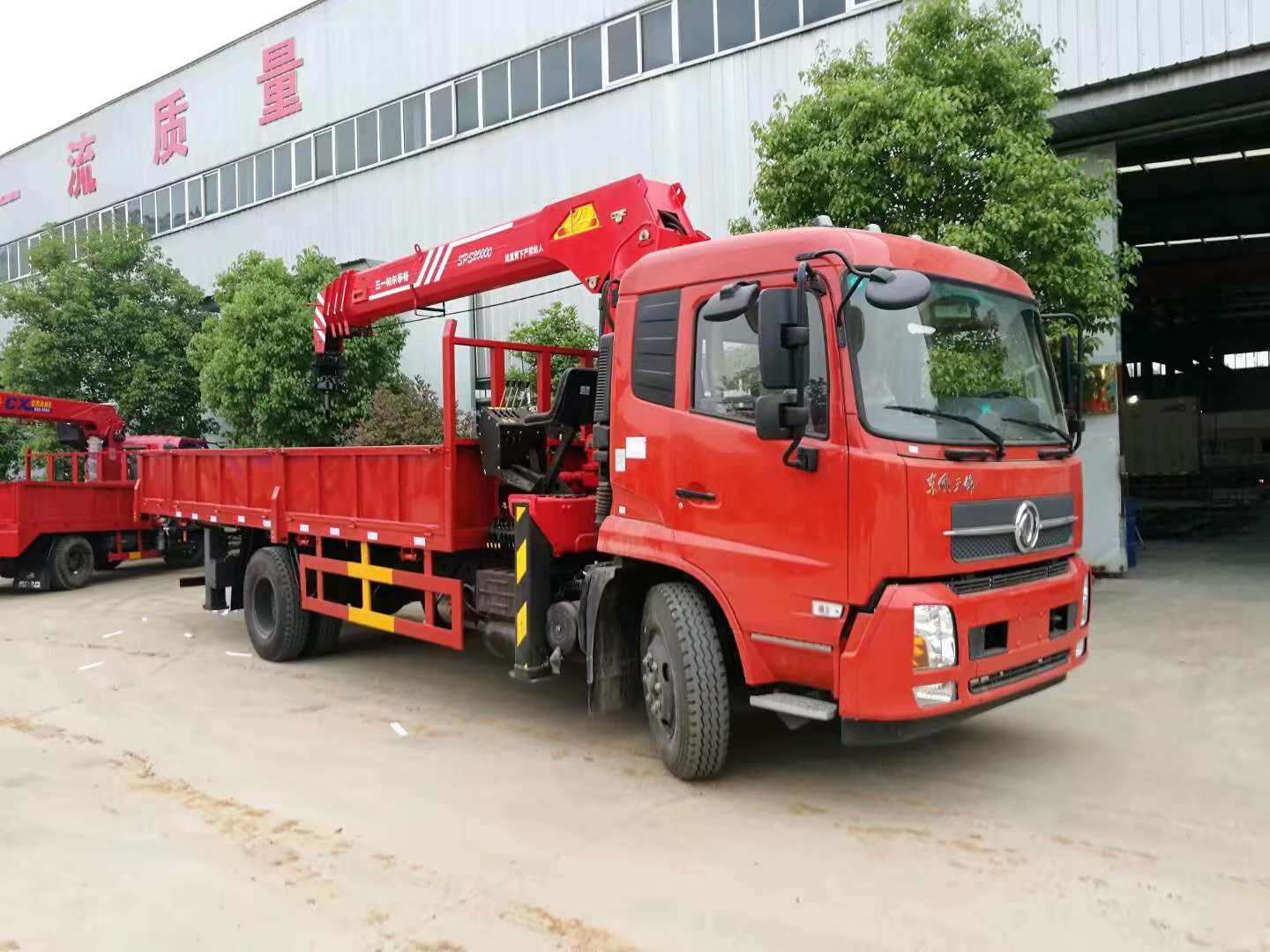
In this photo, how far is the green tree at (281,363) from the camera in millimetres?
15609

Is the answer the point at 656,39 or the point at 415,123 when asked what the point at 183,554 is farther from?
the point at 656,39

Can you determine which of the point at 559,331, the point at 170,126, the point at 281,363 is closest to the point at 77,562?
the point at 281,363

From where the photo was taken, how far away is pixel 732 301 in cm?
439

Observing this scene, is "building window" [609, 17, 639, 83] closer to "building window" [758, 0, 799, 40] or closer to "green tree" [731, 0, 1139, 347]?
"building window" [758, 0, 799, 40]

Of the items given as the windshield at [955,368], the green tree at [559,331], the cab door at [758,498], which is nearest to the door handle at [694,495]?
the cab door at [758,498]

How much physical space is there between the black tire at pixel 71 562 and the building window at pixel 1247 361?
2043 inches

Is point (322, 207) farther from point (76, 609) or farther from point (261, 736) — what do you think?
point (261, 736)

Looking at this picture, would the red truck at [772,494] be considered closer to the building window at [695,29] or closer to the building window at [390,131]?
the building window at [695,29]

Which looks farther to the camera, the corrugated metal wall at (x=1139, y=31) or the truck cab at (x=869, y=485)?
the corrugated metal wall at (x=1139, y=31)

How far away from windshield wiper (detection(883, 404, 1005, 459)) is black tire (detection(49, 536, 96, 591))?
41.6 feet

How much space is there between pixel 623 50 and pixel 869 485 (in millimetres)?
13087

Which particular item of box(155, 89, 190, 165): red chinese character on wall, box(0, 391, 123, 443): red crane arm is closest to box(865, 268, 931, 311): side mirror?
box(0, 391, 123, 443): red crane arm

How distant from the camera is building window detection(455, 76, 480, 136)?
17281 mm

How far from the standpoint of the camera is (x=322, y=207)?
20.2m
